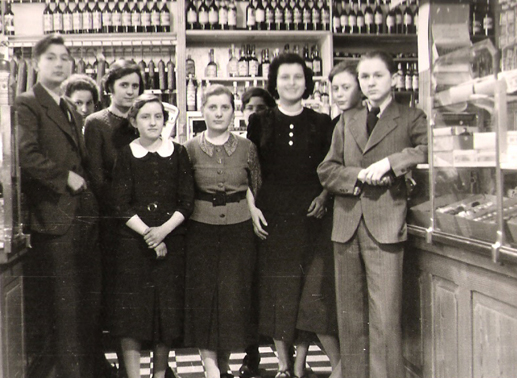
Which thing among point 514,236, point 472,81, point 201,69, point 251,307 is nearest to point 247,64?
point 201,69

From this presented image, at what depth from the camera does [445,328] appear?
2229 millimetres

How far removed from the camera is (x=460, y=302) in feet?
6.93

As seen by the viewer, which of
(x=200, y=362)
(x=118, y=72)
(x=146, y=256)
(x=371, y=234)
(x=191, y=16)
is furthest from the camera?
(x=191, y=16)

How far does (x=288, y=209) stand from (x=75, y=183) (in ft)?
3.05

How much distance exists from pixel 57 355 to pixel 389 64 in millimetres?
1824

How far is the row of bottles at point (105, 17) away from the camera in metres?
4.96

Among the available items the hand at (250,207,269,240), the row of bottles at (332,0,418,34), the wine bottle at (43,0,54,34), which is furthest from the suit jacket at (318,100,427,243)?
the wine bottle at (43,0,54,34)

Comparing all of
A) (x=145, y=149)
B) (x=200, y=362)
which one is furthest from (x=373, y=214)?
(x=200, y=362)

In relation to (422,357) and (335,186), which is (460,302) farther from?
(335,186)

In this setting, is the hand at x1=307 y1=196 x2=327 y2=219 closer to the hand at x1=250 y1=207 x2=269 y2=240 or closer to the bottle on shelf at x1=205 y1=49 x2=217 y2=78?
the hand at x1=250 y1=207 x2=269 y2=240

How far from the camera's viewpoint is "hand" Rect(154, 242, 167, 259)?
8.48 ft

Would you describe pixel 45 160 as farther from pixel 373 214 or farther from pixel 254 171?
pixel 373 214

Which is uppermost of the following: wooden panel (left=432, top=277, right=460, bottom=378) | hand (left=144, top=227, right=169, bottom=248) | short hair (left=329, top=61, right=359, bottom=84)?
short hair (left=329, top=61, right=359, bottom=84)

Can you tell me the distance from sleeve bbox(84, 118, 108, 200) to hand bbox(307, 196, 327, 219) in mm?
918
